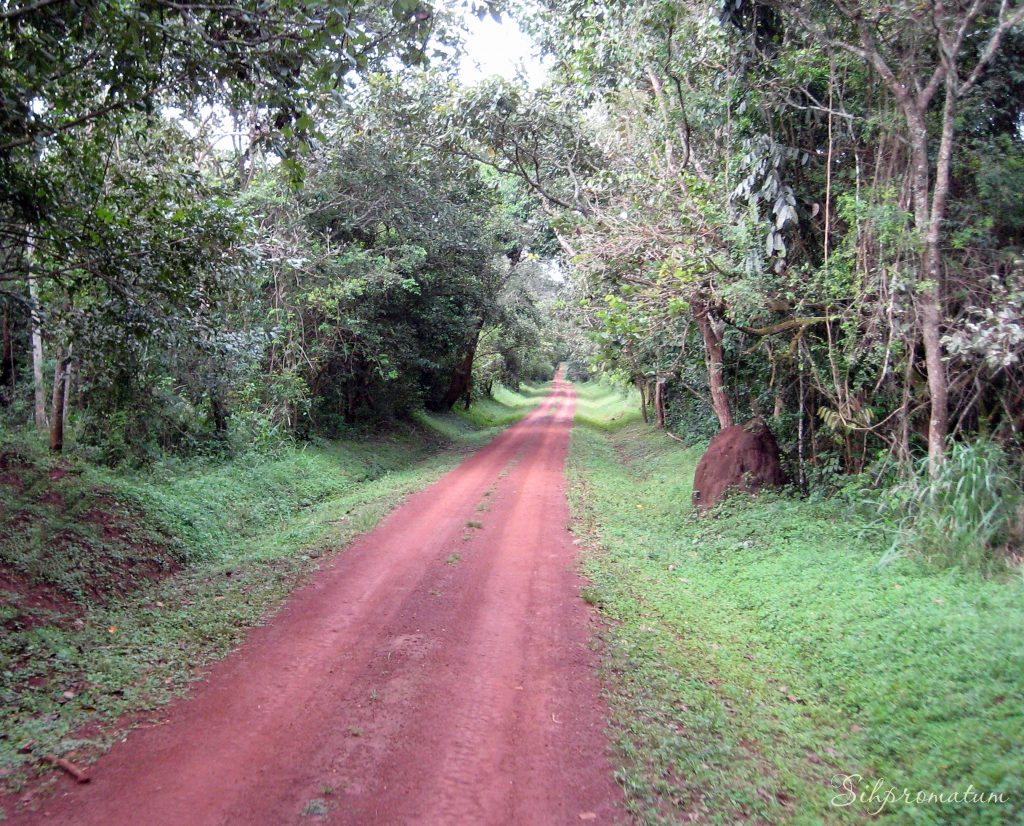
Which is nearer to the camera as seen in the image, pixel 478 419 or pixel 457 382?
pixel 457 382

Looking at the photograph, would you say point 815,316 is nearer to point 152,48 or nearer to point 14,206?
point 152,48

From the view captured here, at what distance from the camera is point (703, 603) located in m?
7.44

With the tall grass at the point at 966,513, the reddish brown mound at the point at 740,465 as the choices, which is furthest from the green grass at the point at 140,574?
the tall grass at the point at 966,513

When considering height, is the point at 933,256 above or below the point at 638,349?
above

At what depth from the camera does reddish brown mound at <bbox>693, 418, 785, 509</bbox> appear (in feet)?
35.7

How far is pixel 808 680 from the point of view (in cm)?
539

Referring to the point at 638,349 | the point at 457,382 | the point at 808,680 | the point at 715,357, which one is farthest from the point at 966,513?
the point at 457,382

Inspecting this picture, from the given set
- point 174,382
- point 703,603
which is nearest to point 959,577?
point 703,603

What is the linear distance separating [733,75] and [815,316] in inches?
146
